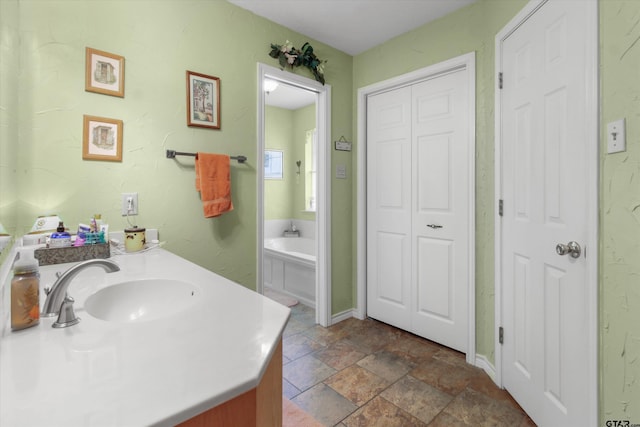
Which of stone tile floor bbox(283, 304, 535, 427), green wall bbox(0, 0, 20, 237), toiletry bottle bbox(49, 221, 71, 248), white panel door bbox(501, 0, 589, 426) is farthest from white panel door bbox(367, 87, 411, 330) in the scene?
green wall bbox(0, 0, 20, 237)

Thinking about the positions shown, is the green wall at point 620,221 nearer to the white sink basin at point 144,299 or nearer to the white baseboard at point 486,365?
the white baseboard at point 486,365

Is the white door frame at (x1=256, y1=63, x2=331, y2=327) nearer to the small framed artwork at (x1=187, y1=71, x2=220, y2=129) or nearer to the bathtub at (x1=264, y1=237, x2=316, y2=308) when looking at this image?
the bathtub at (x1=264, y1=237, x2=316, y2=308)

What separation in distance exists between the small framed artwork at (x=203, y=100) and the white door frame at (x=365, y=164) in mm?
1322

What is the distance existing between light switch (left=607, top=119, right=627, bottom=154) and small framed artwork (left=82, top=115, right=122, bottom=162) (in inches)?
84.2

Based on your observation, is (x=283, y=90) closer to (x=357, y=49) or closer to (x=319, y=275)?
(x=357, y=49)

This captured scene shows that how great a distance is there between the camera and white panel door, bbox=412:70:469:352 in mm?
2219

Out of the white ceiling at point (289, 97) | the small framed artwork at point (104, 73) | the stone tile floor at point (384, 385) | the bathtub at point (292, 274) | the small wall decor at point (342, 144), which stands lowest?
the stone tile floor at point (384, 385)

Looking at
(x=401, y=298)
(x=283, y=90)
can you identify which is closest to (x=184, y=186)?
(x=401, y=298)

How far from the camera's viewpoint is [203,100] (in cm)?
195

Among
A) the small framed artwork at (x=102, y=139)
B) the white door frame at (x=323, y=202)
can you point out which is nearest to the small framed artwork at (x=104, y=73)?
the small framed artwork at (x=102, y=139)

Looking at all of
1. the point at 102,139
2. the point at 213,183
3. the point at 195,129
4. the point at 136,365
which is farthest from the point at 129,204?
the point at 136,365

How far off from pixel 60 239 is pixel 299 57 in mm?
1947

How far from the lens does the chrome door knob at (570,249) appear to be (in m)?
1.23

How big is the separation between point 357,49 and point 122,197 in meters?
2.24
